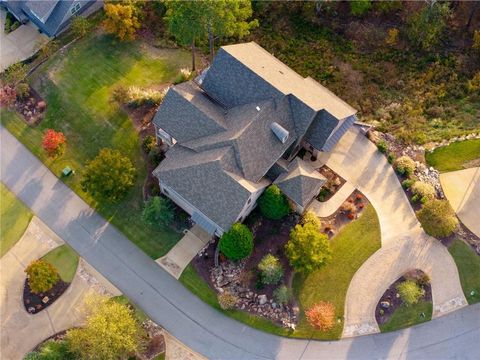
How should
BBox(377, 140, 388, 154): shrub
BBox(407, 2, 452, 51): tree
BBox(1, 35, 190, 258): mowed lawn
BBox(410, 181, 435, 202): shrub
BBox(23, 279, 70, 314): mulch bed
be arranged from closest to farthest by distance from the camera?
BBox(23, 279, 70, 314): mulch bed
BBox(410, 181, 435, 202): shrub
BBox(1, 35, 190, 258): mowed lawn
BBox(377, 140, 388, 154): shrub
BBox(407, 2, 452, 51): tree

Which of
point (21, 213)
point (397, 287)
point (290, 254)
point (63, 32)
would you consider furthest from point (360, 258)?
point (63, 32)

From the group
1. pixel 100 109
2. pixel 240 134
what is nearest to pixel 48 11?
pixel 100 109

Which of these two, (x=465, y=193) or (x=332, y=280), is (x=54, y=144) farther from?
(x=465, y=193)

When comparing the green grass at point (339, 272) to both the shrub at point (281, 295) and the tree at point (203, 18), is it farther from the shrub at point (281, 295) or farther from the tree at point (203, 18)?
the tree at point (203, 18)

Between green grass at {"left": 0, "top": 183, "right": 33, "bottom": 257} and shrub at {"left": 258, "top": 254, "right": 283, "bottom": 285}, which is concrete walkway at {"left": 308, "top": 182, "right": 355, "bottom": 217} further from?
green grass at {"left": 0, "top": 183, "right": 33, "bottom": 257}

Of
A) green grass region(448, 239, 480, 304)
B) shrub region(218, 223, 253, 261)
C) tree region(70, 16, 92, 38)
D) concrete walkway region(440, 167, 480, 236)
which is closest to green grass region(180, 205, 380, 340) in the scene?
shrub region(218, 223, 253, 261)

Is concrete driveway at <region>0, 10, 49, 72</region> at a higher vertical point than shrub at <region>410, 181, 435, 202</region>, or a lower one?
higher

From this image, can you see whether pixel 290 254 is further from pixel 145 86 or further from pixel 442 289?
pixel 145 86
